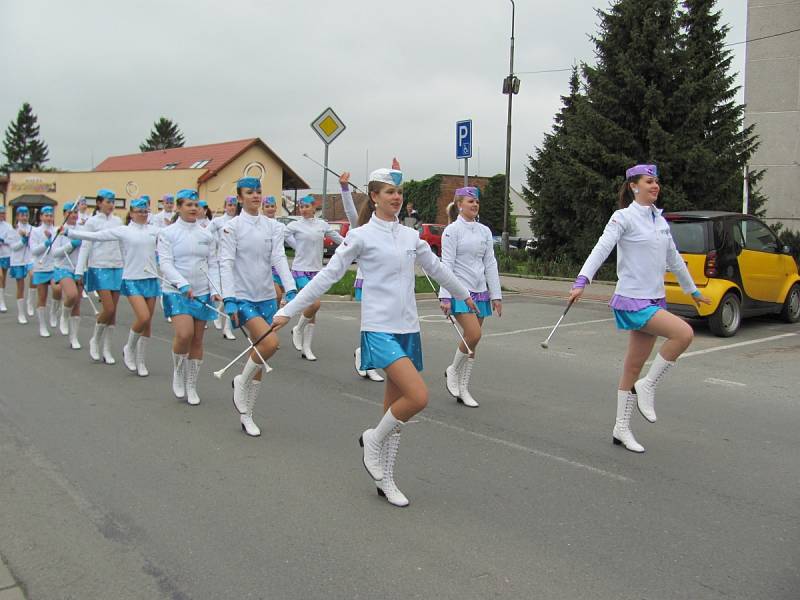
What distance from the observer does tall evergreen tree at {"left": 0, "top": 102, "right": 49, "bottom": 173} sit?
108 meters

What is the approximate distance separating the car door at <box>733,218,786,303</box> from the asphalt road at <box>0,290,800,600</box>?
3.44 m

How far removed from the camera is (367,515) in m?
4.36

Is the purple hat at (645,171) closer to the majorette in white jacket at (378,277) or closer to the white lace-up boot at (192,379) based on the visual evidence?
the majorette in white jacket at (378,277)

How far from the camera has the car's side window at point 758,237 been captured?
1184cm

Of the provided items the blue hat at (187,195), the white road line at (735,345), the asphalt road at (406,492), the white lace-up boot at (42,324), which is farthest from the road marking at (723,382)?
the white lace-up boot at (42,324)

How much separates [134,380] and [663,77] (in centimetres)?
1655

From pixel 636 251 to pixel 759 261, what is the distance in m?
7.23

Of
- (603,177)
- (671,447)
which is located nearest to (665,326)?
(671,447)

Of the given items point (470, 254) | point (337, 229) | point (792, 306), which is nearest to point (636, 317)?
point (470, 254)

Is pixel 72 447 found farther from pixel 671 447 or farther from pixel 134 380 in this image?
pixel 671 447

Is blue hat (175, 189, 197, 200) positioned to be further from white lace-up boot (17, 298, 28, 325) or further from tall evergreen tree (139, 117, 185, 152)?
tall evergreen tree (139, 117, 185, 152)

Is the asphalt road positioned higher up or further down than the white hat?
further down

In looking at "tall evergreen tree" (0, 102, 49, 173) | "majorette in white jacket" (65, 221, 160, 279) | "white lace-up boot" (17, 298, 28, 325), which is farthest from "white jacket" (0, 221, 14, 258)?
"tall evergreen tree" (0, 102, 49, 173)

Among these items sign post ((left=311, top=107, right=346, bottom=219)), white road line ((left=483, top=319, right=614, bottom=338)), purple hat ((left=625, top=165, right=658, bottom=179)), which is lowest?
white road line ((left=483, top=319, right=614, bottom=338))
